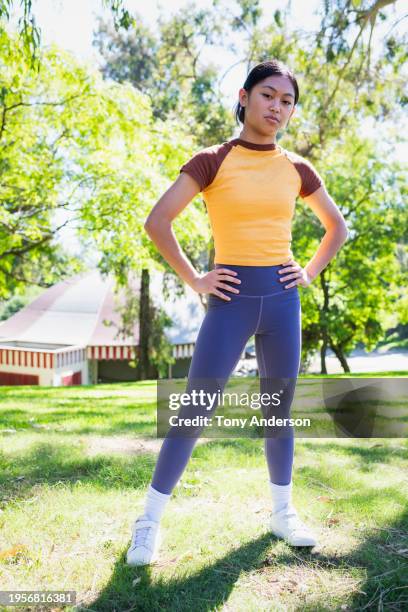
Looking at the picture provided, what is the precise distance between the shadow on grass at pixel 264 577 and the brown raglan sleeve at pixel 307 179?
1.50 meters

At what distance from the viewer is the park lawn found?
2078 millimetres

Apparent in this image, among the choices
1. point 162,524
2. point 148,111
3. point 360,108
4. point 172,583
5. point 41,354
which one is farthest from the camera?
point 41,354

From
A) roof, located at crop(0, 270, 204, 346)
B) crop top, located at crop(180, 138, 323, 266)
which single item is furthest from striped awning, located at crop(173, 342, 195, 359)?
crop top, located at crop(180, 138, 323, 266)

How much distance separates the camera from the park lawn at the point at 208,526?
6.82 feet

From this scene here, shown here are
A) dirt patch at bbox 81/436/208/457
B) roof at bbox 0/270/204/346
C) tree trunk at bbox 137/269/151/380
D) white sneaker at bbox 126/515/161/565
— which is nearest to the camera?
white sneaker at bbox 126/515/161/565

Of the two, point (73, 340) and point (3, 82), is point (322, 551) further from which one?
point (73, 340)

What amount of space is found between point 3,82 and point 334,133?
5.81 meters

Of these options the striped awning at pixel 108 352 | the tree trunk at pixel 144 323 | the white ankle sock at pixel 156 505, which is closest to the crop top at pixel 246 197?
the white ankle sock at pixel 156 505

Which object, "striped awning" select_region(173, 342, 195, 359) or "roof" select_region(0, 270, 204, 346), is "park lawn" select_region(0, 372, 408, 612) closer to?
"roof" select_region(0, 270, 204, 346)

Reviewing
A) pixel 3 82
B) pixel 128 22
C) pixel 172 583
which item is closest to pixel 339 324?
pixel 3 82

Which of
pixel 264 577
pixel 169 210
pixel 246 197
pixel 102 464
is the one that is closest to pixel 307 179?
pixel 246 197

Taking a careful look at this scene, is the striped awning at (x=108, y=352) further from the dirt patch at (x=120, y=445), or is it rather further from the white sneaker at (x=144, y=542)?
the white sneaker at (x=144, y=542)

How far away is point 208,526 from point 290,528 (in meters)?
0.37

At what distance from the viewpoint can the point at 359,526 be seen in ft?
8.57
